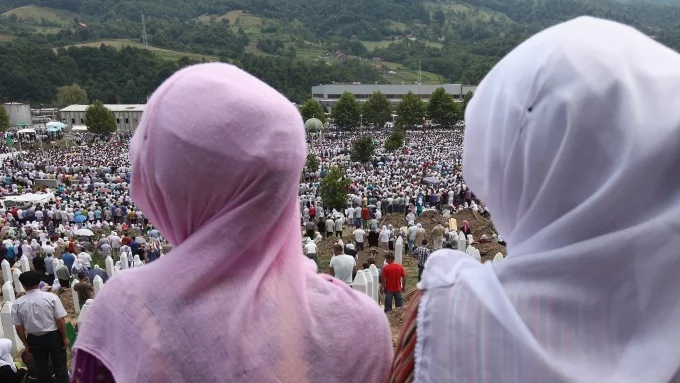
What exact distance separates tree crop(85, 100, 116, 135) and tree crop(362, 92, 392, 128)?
889 inches

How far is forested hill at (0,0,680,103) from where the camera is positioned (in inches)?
2552

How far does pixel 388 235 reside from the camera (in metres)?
11.7

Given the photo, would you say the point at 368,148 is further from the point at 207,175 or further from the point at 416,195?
the point at 207,175

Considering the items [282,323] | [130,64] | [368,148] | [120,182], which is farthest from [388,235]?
[130,64]

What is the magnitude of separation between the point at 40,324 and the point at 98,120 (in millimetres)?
41945

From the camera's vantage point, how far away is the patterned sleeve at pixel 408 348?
3.50 ft

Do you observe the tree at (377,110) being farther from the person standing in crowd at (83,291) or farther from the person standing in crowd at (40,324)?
the person standing in crowd at (40,324)

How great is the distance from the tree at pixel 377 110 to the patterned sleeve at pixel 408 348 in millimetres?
49247

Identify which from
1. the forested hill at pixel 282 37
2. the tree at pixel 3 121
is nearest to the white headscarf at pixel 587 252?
the tree at pixel 3 121

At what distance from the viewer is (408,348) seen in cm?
108

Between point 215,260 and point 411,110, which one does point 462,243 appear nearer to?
point 215,260

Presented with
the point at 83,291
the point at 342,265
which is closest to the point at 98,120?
the point at 83,291

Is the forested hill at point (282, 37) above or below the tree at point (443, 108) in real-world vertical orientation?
above

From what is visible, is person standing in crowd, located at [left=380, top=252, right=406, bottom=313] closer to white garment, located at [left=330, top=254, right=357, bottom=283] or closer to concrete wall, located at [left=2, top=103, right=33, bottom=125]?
white garment, located at [left=330, top=254, right=357, bottom=283]
